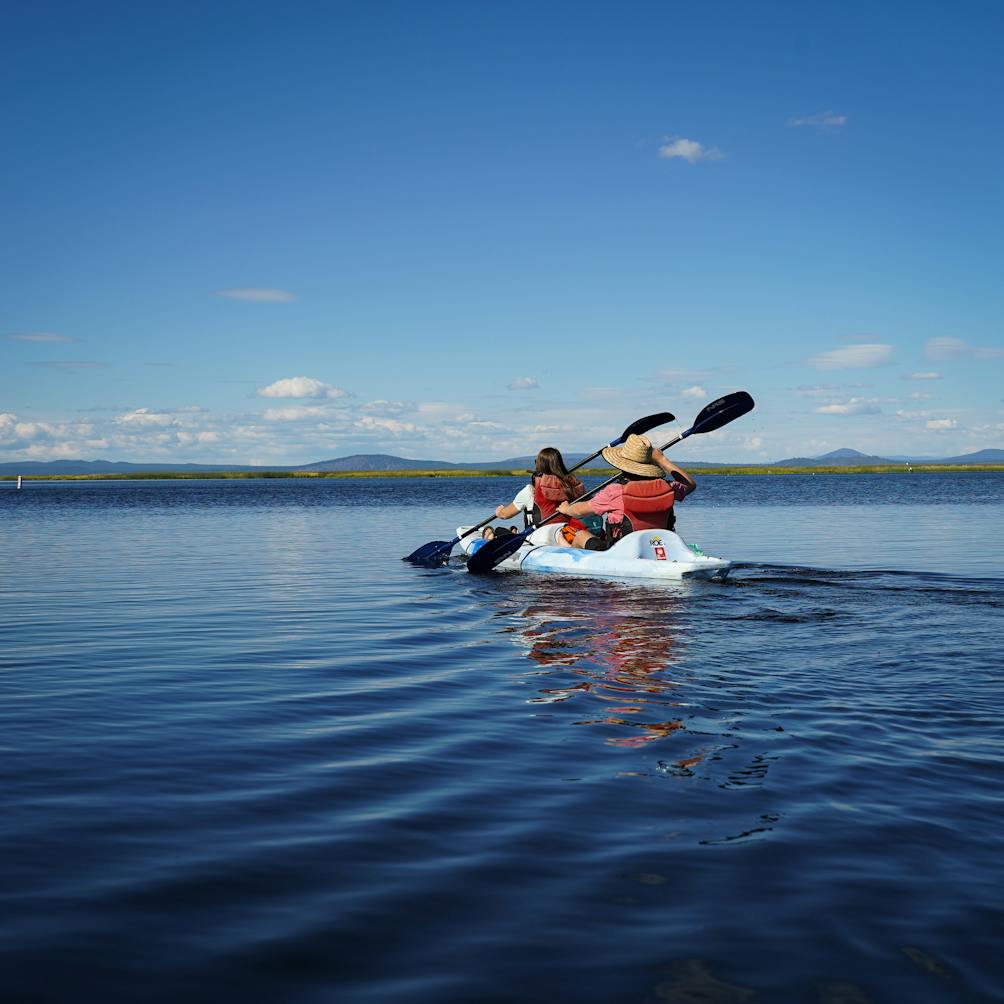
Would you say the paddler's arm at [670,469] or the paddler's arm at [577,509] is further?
the paddler's arm at [577,509]

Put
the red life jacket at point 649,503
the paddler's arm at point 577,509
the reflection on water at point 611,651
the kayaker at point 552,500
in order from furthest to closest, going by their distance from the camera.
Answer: the kayaker at point 552,500 → the paddler's arm at point 577,509 → the red life jacket at point 649,503 → the reflection on water at point 611,651

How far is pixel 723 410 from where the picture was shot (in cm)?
1881

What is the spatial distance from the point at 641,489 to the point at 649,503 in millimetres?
336

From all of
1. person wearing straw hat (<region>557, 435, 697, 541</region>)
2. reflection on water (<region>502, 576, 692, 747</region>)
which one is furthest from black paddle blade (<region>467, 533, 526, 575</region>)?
reflection on water (<region>502, 576, 692, 747</region>)

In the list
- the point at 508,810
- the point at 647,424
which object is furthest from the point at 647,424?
the point at 508,810

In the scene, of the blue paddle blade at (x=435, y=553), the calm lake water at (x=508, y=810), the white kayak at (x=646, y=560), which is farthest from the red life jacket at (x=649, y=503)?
the blue paddle blade at (x=435, y=553)

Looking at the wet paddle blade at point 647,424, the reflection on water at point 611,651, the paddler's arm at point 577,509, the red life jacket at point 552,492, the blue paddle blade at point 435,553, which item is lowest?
the reflection on water at point 611,651

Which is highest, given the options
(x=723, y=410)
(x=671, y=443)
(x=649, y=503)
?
(x=723, y=410)

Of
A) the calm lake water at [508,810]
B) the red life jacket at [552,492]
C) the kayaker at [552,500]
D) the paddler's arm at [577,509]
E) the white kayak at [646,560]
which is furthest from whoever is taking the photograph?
the red life jacket at [552,492]

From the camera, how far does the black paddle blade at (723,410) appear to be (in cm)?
1872

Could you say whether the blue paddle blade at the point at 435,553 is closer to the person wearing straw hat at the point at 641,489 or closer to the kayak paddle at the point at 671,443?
the kayak paddle at the point at 671,443

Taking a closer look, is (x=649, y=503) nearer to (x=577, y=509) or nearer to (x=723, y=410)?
(x=577, y=509)

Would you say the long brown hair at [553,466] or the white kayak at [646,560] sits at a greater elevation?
the long brown hair at [553,466]

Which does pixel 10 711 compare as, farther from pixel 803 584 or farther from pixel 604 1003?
pixel 803 584
